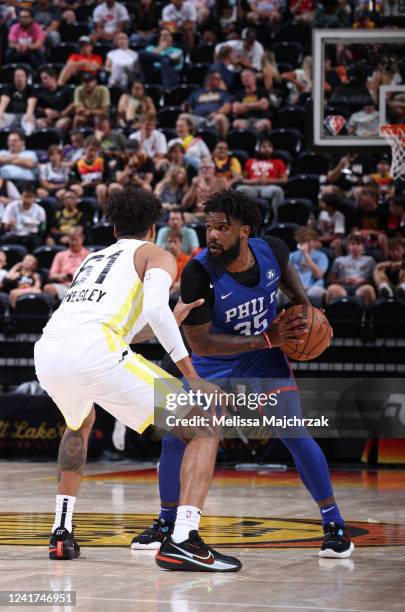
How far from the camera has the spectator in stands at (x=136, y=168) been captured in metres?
16.6

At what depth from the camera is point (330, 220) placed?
15.3 metres

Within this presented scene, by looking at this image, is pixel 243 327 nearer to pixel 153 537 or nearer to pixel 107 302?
pixel 107 302

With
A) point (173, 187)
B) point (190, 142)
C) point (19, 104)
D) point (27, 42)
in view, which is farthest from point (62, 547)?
point (27, 42)

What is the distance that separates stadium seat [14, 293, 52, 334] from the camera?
1384 cm

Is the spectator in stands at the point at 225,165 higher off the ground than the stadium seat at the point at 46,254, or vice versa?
Result: the spectator in stands at the point at 225,165

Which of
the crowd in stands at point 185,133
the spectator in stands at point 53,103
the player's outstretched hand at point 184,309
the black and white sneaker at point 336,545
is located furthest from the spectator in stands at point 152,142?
the black and white sneaker at point 336,545

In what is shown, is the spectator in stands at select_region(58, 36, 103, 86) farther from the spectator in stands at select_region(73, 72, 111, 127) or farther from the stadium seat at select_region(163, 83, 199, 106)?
the stadium seat at select_region(163, 83, 199, 106)

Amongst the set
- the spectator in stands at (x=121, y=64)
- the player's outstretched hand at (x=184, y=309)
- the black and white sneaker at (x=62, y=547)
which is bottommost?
the black and white sneaker at (x=62, y=547)

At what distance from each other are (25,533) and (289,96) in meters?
12.4

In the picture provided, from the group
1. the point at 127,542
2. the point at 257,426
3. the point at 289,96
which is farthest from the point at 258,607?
the point at 289,96

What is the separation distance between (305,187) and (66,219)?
3514 mm

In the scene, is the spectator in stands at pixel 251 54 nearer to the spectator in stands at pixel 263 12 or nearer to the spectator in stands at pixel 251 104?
the spectator in stands at pixel 251 104

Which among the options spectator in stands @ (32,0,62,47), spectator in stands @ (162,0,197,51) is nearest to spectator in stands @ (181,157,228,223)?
spectator in stands @ (162,0,197,51)

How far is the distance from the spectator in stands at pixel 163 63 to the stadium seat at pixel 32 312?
253 inches
